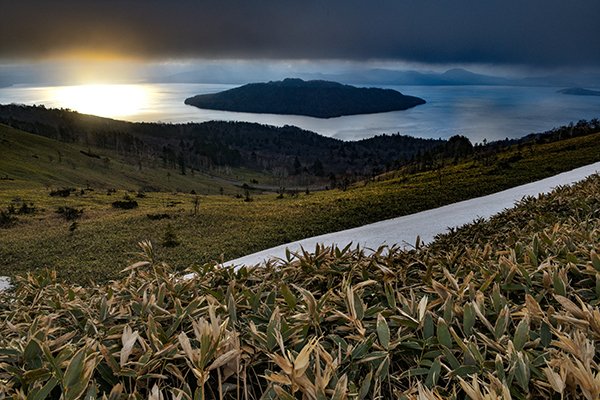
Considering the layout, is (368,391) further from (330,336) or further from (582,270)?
(582,270)

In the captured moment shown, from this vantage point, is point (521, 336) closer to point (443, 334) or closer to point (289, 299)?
point (443, 334)

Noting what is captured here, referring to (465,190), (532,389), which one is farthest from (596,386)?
(465,190)

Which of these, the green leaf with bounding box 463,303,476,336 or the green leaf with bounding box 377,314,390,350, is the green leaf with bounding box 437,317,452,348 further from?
the green leaf with bounding box 377,314,390,350

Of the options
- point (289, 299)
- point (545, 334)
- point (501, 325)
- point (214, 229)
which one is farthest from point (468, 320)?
point (214, 229)

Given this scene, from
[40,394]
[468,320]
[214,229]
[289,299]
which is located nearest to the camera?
[40,394]

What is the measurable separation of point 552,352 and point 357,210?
57.3 feet

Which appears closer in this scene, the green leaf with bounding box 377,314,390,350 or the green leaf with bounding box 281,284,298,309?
the green leaf with bounding box 377,314,390,350

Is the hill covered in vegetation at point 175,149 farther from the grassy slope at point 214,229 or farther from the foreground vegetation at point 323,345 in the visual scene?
the foreground vegetation at point 323,345

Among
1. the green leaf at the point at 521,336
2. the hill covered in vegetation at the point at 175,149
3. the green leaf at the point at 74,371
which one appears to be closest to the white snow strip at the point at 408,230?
the green leaf at the point at 521,336

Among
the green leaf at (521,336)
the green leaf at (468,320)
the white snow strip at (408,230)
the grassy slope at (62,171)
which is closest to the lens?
the green leaf at (521,336)

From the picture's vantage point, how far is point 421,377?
58.6 inches

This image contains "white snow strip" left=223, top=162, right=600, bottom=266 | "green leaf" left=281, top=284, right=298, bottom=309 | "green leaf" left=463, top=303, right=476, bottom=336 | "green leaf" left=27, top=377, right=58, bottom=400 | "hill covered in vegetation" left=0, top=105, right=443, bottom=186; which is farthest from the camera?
"hill covered in vegetation" left=0, top=105, right=443, bottom=186

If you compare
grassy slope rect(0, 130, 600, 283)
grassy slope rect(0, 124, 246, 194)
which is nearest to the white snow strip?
grassy slope rect(0, 130, 600, 283)

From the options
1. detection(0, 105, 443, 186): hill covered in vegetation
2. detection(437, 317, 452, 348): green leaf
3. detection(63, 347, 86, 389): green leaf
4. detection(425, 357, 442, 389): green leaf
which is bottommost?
detection(0, 105, 443, 186): hill covered in vegetation
